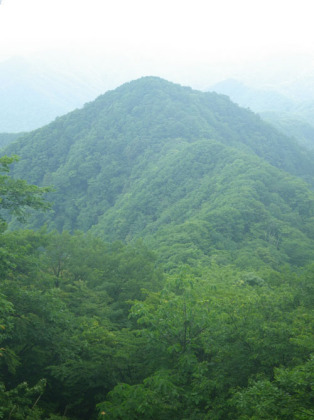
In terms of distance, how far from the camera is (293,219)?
159 feet

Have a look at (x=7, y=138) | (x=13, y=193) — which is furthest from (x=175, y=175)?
(x=7, y=138)

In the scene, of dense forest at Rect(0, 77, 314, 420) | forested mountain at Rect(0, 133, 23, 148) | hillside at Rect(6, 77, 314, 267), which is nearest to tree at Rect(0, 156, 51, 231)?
dense forest at Rect(0, 77, 314, 420)

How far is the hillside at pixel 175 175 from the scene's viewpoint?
42.3 m

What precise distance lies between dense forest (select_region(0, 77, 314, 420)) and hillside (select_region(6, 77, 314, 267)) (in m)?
0.38

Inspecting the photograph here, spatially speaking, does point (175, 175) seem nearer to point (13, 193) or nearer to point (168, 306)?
point (13, 193)

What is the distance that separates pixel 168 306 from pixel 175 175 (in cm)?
5741

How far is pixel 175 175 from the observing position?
68750 mm

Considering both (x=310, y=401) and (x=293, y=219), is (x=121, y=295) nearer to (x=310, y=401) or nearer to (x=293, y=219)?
(x=310, y=401)

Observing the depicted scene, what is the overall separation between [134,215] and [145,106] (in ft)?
181

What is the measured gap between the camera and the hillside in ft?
139

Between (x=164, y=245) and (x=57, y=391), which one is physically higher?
(x=164, y=245)

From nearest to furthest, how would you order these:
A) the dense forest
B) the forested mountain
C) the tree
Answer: the dense forest
the tree
the forested mountain

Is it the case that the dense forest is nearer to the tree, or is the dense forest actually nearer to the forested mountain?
the tree

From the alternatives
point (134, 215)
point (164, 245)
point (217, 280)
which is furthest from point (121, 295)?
point (134, 215)
